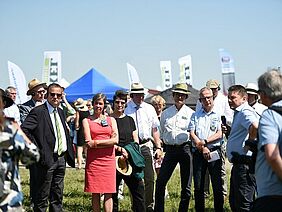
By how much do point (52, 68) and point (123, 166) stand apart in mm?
14511

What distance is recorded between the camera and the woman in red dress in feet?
25.1

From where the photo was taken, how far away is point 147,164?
864cm

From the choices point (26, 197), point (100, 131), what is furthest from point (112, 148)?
point (26, 197)

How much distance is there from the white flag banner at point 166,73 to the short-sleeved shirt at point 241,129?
26.4m

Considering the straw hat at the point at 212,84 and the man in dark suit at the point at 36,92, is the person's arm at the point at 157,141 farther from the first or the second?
the man in dark suit at the point at 36,92

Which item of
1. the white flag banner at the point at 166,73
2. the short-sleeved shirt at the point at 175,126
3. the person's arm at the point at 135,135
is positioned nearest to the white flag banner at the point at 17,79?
the short-sleeved shirt at the point at 175,126

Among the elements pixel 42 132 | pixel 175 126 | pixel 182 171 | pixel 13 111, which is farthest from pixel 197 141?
pixel 13 111

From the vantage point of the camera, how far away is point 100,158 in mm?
7703

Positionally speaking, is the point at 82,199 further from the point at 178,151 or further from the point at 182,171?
the point at 178,151

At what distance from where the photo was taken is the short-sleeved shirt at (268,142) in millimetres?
4243

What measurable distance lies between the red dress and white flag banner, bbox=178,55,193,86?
2289 cm

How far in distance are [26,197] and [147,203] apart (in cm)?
253

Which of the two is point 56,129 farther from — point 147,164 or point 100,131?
point 147,164

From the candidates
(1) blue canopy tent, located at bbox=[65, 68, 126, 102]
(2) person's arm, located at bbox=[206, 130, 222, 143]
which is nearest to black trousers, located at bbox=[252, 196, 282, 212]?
(2) person's arm, located at bbox=[206, 130, 222, 143]
